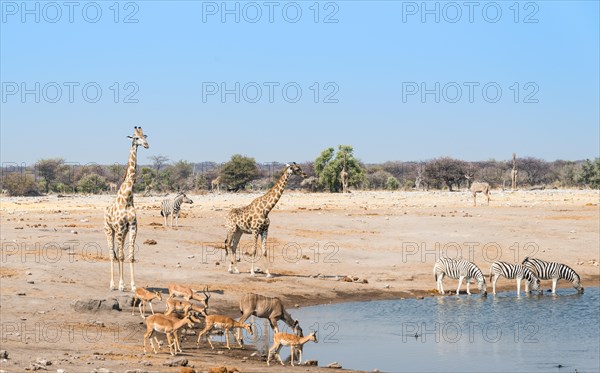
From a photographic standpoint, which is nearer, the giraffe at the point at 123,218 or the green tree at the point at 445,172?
the giraffe at the point at 123,218

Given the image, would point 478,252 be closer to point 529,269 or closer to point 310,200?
point 529,269

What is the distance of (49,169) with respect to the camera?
84125 mm

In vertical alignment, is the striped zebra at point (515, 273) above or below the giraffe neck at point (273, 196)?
below

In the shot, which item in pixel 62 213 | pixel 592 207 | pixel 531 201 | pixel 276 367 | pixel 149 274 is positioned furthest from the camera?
pixel 531 201

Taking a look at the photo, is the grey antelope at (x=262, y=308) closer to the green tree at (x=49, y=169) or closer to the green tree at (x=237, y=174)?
the green tree at (x=237, y=174)

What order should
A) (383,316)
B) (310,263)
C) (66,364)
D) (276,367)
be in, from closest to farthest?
1. (66,364)
2. (276,367)
3. (383,316)
4. (310,263)

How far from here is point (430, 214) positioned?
138 ft

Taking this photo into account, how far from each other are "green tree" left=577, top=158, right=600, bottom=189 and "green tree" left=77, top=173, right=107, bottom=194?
3785 cm

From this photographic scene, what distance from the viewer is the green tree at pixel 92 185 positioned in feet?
245

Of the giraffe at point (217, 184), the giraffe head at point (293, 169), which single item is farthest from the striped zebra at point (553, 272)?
the giraffe at point (217, 184)

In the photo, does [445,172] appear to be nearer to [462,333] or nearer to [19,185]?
[19,185]

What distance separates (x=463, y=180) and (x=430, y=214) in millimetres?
41032

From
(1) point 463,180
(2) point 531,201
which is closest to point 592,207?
(2) point 531,201

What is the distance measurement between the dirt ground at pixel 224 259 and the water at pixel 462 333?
1.18m
